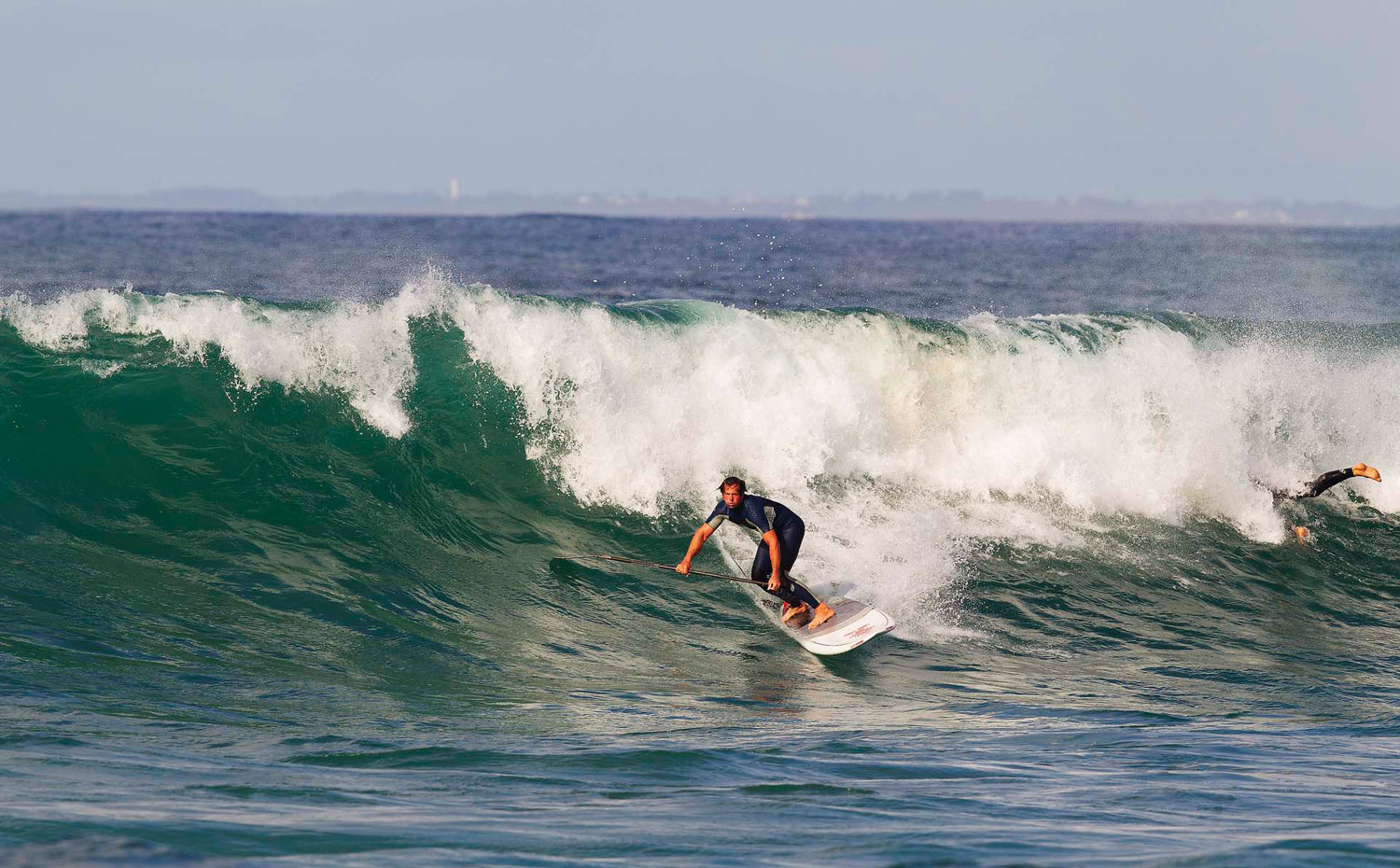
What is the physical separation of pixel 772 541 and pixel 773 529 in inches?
4.3

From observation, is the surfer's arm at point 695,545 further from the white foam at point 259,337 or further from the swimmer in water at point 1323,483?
the swimmer in water at point 1323,483

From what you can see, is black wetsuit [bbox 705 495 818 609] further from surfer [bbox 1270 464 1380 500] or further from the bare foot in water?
surfer [bbox 1270 464 1380 500]

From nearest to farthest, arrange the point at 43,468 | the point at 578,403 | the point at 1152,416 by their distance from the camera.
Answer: the point at 43,468 < the point at 578,403 < the point at 1152,416

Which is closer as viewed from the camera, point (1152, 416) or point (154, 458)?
point (154, 458)

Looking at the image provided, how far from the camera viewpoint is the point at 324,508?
11.7m

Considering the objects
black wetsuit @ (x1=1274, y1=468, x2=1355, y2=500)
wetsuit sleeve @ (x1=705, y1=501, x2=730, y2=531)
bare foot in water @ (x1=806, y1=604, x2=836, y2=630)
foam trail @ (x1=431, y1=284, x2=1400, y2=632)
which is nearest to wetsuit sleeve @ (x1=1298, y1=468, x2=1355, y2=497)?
black wetsuit @ (x1=1274, y1=468, x2=1355, y2=500)

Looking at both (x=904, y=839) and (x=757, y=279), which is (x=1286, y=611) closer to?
(x=904, y=839)

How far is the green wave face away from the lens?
9195 millimetres

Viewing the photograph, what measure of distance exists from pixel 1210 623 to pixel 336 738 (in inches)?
314

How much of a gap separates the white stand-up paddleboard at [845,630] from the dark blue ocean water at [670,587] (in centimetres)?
20

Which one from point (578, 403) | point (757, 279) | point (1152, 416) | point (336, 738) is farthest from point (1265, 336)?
point (757, 279)

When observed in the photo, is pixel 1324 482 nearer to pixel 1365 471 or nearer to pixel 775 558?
pixel 1365 471

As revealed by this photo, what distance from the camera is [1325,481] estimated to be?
13203 millimetres

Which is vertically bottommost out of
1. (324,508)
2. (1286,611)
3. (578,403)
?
(1286,611)
